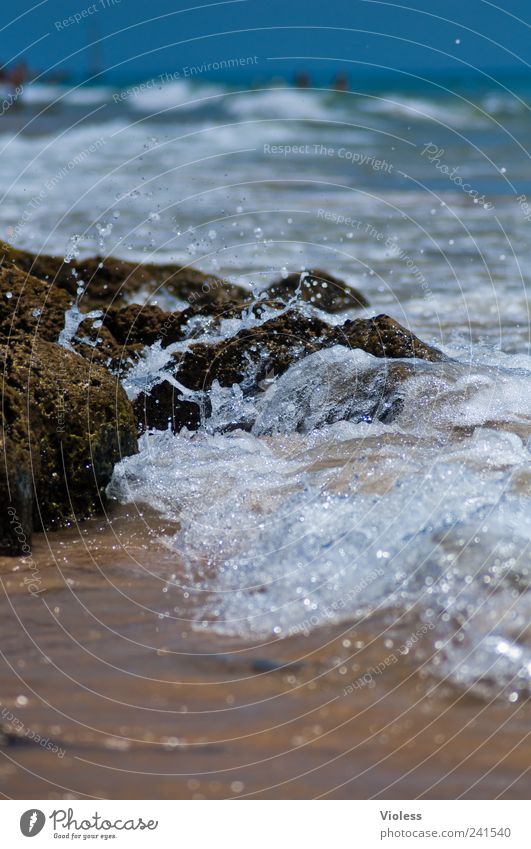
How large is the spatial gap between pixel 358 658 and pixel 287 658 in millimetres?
217

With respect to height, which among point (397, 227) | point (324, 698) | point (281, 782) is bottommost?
point (281, 782)

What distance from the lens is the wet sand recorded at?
252 cm

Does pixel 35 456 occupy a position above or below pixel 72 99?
below

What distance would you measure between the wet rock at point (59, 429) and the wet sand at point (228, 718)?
0.88m

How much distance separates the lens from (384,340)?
5.86 metres

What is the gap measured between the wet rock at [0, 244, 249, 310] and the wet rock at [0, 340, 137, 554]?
6.61 feet

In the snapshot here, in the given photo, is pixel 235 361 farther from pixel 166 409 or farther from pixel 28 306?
pixel 28 306

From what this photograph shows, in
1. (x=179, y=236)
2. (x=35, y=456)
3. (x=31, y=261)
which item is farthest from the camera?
(x=179, y=236)

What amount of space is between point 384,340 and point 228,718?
3495 mm

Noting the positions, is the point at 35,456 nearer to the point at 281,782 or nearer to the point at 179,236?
the point at 281,782

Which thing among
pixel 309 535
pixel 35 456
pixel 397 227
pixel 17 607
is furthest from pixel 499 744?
pixel 397 227

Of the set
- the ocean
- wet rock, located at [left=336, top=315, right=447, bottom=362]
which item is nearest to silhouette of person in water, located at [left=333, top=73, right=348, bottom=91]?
the ocean

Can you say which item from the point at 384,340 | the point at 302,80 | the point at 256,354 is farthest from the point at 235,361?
the point at 302,80

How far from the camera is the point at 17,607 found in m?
3.42
